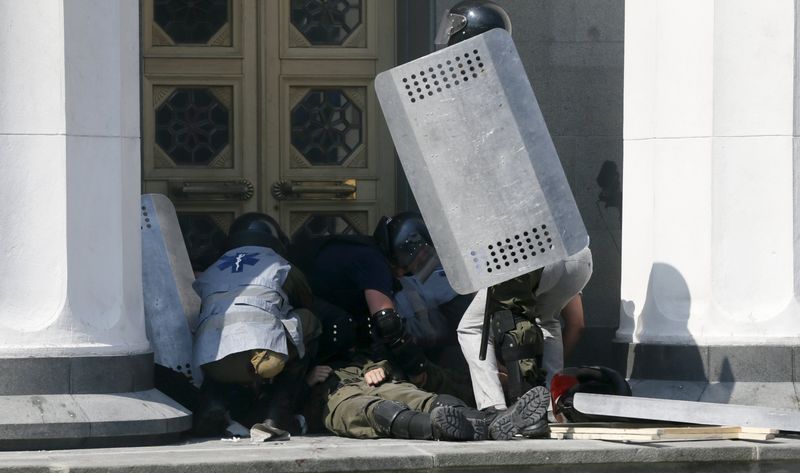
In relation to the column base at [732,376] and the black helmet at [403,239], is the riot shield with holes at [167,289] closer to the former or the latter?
the black helmet at [403,239]

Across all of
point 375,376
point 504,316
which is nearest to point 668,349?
point 504,316

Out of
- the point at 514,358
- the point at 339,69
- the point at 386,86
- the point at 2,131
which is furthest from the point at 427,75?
the point at 339,69

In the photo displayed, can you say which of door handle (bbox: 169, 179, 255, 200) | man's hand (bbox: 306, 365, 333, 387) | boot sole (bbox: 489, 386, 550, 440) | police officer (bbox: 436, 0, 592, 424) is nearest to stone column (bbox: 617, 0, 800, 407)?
police officer (bbox: 436, 0, 592, 424)

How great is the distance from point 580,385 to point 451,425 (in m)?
1.13

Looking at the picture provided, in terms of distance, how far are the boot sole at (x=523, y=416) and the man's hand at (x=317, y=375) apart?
1300 millimetres

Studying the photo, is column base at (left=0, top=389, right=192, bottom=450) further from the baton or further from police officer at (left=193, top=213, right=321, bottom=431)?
the baton

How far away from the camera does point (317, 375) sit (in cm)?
948

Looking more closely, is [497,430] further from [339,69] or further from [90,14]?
[339,69]

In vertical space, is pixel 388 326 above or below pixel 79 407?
above

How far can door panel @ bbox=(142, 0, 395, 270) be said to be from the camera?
37.3 feet

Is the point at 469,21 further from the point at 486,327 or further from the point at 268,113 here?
the point at 268,113

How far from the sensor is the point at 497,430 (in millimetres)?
8438

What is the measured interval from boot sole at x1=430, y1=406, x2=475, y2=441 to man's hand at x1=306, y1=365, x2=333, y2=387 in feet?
3.89

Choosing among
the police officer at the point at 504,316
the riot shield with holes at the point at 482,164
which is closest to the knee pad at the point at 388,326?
the police officer at the point at 504,316
